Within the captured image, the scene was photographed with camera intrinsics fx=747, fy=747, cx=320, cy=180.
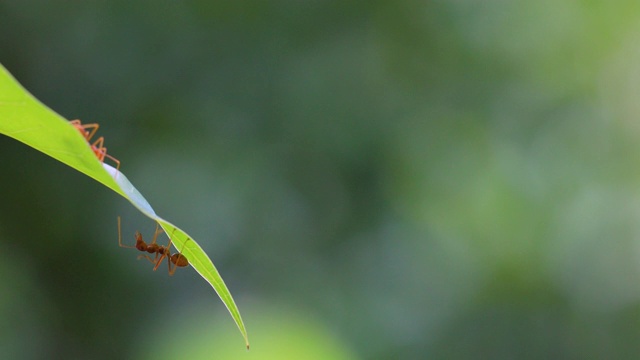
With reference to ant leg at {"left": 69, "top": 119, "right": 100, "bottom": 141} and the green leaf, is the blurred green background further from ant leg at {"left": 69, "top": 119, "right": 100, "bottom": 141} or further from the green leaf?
the green leaf

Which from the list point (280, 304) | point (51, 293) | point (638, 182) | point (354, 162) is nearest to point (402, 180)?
point (354, 162)

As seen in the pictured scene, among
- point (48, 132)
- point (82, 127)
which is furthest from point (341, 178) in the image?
point (48, 132)

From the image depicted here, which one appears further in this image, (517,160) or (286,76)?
(517,160)

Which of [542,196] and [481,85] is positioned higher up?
[481,85]

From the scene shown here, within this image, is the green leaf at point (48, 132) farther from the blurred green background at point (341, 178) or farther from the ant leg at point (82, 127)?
the blurred green background at point (341, 178)

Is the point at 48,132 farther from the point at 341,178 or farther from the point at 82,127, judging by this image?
the point at 341,178

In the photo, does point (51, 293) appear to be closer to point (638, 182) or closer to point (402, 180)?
point (402, 180)

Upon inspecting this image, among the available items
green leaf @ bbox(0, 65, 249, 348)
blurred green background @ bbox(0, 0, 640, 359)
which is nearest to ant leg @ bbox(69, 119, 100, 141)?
green leaf @ bbox(0, 65, 249, 348)

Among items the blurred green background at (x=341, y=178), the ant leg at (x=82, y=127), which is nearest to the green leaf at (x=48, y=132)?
the ant leg at (x=82, y=127)
